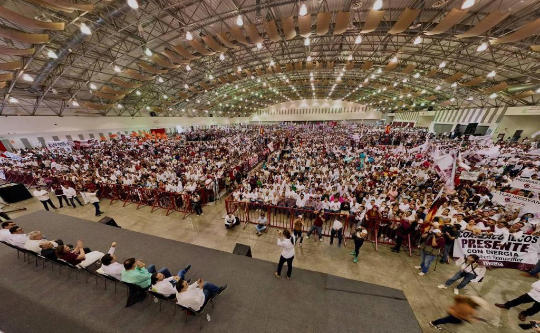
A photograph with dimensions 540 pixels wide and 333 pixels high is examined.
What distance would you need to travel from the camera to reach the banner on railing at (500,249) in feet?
15.8

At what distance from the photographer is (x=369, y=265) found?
17.5ft

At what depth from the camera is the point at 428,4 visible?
1029cm

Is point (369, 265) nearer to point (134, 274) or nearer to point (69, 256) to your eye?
point (134, 274)

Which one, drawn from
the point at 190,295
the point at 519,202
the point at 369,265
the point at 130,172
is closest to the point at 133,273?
the point at 190,295

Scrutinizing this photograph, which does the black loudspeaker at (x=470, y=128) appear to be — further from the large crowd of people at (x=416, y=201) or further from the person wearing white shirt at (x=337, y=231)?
the person wearing white shirt at (x=337, y=231)

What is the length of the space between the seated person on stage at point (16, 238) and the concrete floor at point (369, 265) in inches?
118

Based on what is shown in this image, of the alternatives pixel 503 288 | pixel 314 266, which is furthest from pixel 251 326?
pixel 503 288

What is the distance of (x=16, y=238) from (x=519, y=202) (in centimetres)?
1491

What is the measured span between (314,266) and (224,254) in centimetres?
267

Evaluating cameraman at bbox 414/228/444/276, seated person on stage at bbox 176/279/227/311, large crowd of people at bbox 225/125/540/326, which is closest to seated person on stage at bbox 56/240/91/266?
seated person on stage at bbox 176/279/227/311

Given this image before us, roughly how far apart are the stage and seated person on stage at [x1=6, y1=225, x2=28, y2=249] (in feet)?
2.26

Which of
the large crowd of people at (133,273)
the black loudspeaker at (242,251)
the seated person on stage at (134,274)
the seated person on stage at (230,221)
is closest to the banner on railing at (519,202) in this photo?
the black loudspeaker at (242,251)

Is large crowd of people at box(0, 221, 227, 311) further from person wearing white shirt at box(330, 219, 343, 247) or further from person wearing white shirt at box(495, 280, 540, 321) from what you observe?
person wearing white shirt at box(495, 280, 540, 321)

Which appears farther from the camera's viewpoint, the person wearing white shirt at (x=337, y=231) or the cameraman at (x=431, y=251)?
the person wearing white shirt at (x=337, y=231)
